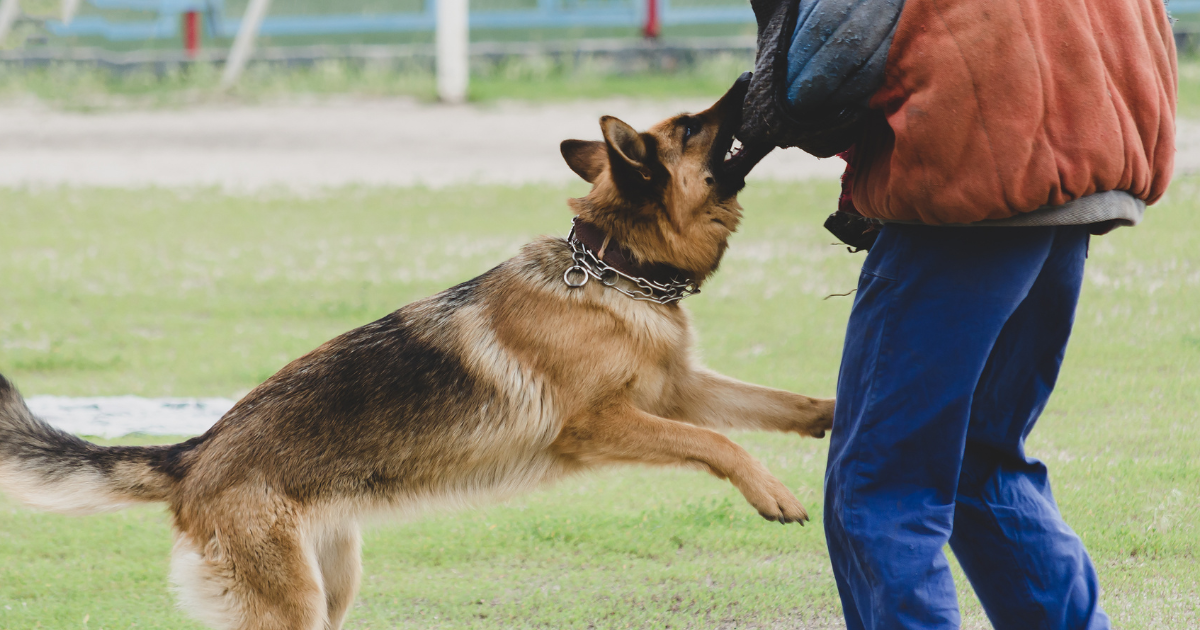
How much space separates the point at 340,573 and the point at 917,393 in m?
1.93

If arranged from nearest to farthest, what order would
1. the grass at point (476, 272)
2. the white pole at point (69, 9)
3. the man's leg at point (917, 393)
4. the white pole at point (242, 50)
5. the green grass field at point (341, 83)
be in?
the man's leg at point (917, 393) → the grass at point (476, 272) → the green grass field at point (341, 83) → the white pole at point (242, 50) → the white pole at point (69, 9)

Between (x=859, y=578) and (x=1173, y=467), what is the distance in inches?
105

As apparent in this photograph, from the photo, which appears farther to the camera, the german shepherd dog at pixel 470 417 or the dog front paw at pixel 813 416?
the dog front paw at pixel 813 416

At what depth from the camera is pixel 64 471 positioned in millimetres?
3297

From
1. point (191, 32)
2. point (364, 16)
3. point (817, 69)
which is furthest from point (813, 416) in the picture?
point (191, 32)

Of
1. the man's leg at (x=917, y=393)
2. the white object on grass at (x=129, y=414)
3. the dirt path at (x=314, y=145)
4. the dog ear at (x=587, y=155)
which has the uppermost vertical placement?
the dog ear at (x=587, y=155)

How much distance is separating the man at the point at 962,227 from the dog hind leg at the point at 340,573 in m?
1.55

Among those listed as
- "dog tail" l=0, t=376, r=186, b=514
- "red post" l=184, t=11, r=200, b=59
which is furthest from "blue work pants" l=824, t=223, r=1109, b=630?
"red post" l=184, t=11, r=200, b=59

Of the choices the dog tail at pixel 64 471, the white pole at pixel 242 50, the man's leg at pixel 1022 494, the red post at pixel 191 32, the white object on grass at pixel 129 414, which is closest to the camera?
the man's leg at pixel 1022 494

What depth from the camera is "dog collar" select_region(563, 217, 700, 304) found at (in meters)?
3.42

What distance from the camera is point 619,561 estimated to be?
4.13 m

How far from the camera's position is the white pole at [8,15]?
20.6m

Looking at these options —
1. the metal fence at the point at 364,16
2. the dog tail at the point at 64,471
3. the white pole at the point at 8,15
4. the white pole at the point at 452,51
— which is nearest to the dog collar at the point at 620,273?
the dog tail at the point at 64,471

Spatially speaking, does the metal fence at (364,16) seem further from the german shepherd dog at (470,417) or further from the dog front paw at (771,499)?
the dog front paw at (771,499)
